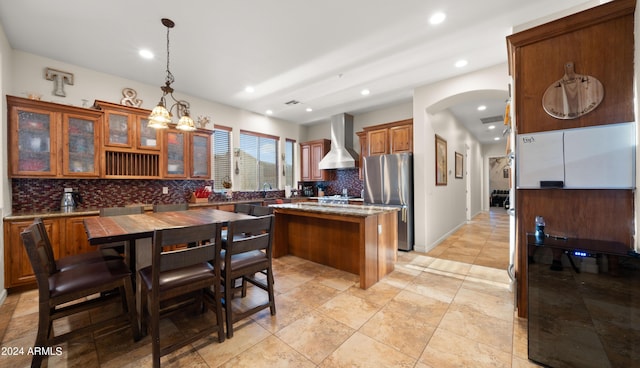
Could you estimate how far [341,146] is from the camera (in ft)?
19.1

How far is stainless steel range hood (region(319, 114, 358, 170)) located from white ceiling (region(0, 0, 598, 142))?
1649 millimetres

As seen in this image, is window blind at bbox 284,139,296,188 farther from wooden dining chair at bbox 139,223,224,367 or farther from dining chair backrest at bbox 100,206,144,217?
wooden dining chair at bbox 139,223,224,367

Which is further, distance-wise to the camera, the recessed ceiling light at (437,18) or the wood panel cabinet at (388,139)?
the wood panel cabinet at (388,139)

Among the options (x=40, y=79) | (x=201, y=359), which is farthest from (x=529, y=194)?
(x=40, y=79)

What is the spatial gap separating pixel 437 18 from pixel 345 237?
2.71 metres

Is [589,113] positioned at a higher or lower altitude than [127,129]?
lower

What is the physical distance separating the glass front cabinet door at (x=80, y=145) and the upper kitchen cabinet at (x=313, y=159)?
4.28 metres

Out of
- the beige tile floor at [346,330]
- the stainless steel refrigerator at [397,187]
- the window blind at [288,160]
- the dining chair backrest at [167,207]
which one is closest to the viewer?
the beige tile floor at [346,330]

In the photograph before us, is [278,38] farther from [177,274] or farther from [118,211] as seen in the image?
[118,211]

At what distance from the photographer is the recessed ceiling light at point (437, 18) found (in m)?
2.39

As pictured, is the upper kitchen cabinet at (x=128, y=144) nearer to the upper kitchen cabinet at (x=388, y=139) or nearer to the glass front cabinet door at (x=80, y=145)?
the glass front cabinet door at (x=80, y=145)

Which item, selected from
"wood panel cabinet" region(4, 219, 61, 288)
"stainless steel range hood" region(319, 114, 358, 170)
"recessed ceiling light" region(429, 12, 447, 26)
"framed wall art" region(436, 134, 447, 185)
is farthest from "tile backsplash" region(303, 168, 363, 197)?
→ "wood panel cabinet" region(4, 219, 61, 288)

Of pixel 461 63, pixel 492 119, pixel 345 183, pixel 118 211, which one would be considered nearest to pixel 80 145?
pixel 118 211

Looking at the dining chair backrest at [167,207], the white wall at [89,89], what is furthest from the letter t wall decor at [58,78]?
the dining chair backrest at [167,207]
